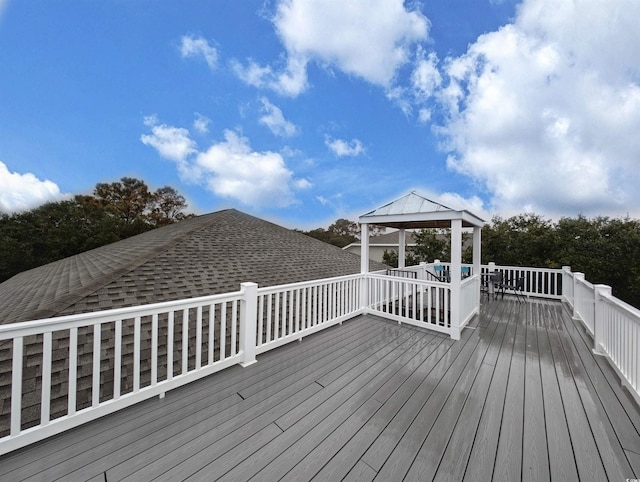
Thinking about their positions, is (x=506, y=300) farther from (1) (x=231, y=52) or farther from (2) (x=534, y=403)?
(1) (x=231, y=52)

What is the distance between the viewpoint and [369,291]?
5.49m

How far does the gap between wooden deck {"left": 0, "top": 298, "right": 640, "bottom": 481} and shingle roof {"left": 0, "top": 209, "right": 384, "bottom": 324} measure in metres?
2.38

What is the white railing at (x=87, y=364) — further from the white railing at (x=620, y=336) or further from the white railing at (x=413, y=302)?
the white railing at (x=620, y=336)

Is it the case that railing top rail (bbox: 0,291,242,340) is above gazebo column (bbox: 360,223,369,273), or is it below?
below

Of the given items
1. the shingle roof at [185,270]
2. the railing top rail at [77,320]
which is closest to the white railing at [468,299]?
the shingle roof at [185,270]

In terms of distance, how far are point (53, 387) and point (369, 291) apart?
4.80 metres

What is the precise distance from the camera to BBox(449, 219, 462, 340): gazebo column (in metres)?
4.17

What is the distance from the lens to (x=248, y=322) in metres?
3.15

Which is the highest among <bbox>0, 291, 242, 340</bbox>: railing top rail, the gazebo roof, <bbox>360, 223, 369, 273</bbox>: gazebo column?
the gazebo roof

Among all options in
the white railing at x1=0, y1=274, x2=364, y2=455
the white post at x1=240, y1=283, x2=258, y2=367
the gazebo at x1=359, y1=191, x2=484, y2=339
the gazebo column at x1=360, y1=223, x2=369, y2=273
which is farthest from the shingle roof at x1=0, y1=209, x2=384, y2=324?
the gazebo at x1=359, y1=191, x2=484, y2=339

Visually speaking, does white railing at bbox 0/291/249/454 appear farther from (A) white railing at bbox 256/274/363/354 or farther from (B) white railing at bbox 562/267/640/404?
(B) white railing at bbox 562/267/640/404

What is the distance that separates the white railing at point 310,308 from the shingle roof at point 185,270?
167 cm

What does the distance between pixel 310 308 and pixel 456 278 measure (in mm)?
2586

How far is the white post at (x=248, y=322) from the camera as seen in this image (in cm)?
313
